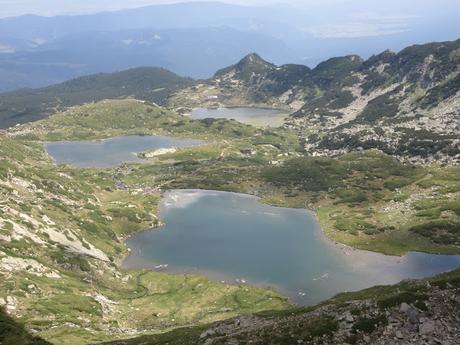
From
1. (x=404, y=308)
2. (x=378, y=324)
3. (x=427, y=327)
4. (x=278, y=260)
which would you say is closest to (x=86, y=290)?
(x=278, y=260)

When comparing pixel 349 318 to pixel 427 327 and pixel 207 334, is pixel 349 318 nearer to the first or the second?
pixel 427 327

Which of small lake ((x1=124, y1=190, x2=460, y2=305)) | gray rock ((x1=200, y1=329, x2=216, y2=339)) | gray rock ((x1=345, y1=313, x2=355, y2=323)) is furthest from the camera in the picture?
small lake ((x1=124, y1=190, x2=460, y2=305))

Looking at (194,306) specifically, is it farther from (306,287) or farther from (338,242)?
(338,242)

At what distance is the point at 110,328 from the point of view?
4048 inches

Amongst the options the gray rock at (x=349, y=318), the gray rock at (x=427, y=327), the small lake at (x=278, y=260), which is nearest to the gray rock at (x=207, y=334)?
the gray rock at (x=349, y=318)

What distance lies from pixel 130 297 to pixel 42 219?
43137 mm

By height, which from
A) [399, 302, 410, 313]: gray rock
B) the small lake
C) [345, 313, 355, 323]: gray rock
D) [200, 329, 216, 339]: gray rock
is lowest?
the small lake

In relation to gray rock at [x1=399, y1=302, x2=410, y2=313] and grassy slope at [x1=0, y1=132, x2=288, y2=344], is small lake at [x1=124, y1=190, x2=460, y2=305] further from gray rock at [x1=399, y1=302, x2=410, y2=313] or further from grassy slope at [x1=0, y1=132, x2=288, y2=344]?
gray rock at [x1=399, y1=302, x2=410, y2=313]

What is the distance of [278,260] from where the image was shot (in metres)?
163

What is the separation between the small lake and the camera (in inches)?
5635

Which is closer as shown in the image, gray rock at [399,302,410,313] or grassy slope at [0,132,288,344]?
gray rock at [399,302,410,313]

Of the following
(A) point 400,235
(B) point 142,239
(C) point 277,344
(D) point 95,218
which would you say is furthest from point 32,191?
(C) point 277,344

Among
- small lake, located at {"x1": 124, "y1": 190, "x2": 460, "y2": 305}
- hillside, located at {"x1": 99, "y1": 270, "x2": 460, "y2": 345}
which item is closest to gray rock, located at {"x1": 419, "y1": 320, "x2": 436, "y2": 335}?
hillside, located at {"x1": 99, "y1": 270, "x2": 460, "y2": 345}

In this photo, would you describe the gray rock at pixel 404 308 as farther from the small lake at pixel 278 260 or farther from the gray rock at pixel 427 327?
the small lake at pixel 278 260
